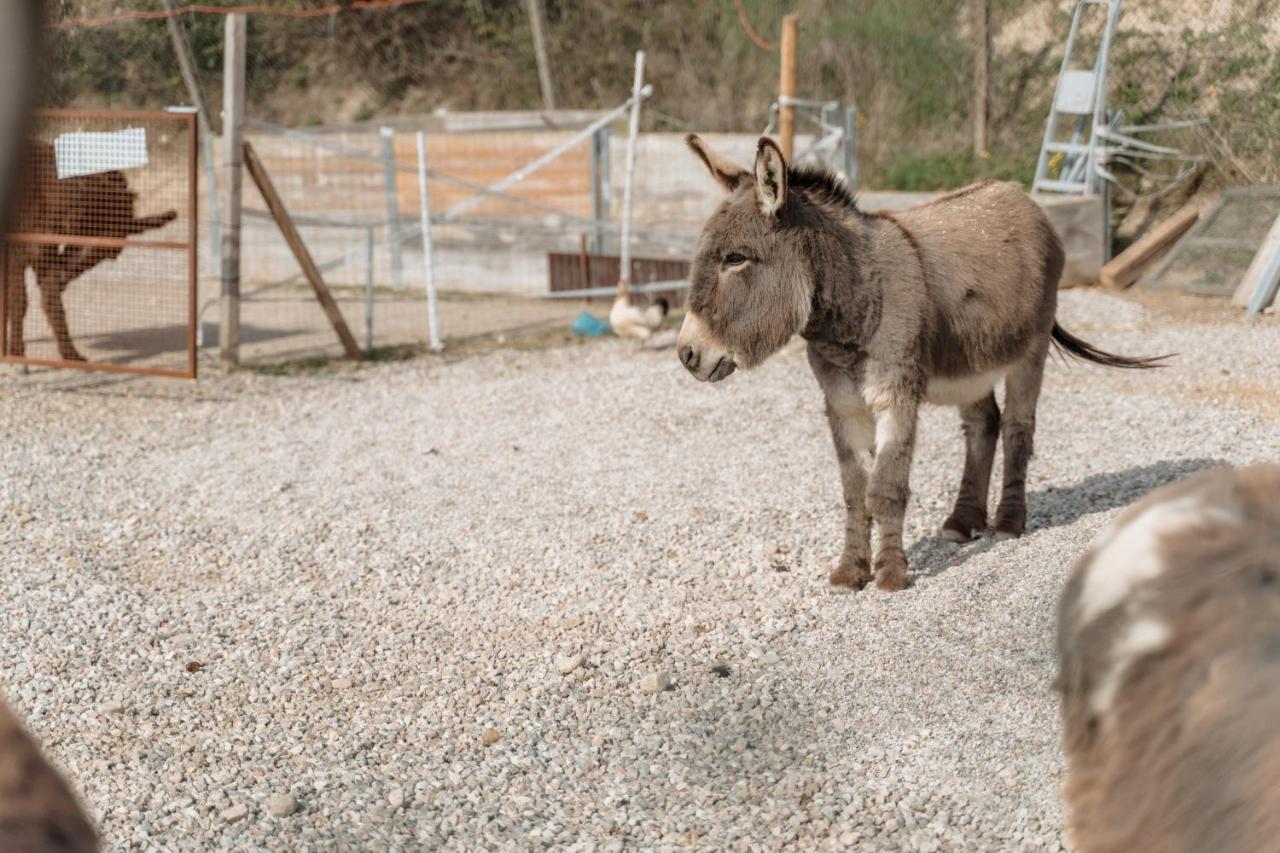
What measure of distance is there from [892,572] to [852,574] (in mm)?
164

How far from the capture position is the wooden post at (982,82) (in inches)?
584

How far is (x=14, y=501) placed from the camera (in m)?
6.41

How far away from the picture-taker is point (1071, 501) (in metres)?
6.10

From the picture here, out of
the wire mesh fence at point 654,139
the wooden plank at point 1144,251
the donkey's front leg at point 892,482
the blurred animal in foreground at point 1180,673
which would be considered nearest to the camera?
the blurred animal in foreground at point 1180,673

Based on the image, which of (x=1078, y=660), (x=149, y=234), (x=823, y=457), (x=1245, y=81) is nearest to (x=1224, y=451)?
(x=823, y=457)

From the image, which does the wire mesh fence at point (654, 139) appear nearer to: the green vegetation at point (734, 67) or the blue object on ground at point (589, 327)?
the green vegetation at point (734, 67)

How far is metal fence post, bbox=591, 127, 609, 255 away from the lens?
13453 mm

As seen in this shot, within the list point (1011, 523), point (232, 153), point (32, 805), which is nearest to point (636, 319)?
point (232, 153)

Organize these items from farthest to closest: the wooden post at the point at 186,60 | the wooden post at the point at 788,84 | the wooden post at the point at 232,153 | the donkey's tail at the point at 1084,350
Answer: the wooden post at the point at 186,60, the wooden post at the point at 788,84, the wooden post at the point at 232,153, the donkey's tail at the point at 1084,350

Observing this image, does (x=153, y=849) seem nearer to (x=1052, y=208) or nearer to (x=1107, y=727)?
(x=1107, y=727)

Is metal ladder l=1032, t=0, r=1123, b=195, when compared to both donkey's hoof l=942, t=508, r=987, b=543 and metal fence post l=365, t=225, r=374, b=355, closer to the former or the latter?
metal fence post l=365, t=225, r=374, b=355

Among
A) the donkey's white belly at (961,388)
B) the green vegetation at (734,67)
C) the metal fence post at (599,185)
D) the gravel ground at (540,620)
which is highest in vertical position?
the green vegetation at (734,67)

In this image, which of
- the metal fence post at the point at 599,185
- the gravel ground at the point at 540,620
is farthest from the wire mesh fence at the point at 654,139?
the gravel ground at the point at 540,620

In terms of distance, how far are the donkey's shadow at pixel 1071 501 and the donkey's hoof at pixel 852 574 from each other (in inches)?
9.8
